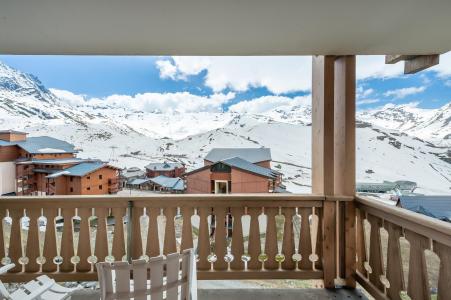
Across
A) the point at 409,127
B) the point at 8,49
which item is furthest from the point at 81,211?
the point at 409,127

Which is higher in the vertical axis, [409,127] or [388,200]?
[409,127]

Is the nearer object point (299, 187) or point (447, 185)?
point (447, 185)

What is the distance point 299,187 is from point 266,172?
1.32ft

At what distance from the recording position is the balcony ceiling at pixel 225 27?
180 cm

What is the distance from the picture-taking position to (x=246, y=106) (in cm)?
324

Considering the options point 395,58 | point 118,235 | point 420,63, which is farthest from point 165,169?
point 420,63

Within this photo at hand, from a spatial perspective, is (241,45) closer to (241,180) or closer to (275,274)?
(241,180)

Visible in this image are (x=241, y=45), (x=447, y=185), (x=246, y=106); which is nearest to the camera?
(x=241, y=45)

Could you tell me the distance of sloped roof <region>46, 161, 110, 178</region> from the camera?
112 inches

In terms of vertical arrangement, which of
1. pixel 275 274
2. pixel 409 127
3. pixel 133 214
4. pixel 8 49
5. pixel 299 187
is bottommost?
pixel 275 274

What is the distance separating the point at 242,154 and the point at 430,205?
1749 millimetres

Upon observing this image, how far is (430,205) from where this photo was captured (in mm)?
2395

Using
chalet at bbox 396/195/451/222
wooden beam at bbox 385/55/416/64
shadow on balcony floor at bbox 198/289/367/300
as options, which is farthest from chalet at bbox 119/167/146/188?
wooden beam at bbox 385/55/416/64

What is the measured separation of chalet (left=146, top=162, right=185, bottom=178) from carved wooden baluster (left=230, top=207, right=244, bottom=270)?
2.32 feet
